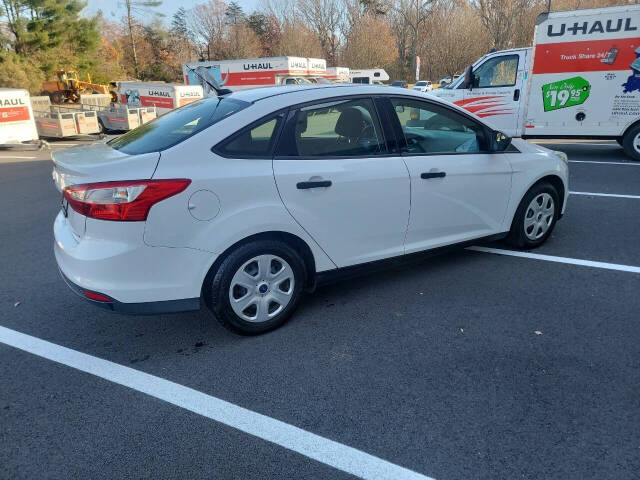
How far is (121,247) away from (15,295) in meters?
2.00

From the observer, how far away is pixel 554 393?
104 inches

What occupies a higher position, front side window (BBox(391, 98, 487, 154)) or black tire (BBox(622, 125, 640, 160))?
front side window (BBox(391, 98, 487, 154))

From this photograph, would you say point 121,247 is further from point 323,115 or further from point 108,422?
point 323,115

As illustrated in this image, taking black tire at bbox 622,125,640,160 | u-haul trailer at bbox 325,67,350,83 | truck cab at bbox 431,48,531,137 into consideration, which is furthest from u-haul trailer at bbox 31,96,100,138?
u-haul trailer at bbox 325,67,350,83

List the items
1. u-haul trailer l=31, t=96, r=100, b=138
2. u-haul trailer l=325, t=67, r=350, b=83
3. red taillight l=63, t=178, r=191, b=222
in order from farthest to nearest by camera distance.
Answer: u-haul trailer l=325, t=67, r=350, b=83
u-haul trailer l=31, t=96, r=100, b=138
red taillight l=63, t=178, r=191, b=222

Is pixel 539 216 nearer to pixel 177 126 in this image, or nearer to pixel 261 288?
pixel 261 288

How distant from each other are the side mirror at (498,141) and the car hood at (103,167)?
285 cm

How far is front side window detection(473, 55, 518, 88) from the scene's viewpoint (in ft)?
34.1

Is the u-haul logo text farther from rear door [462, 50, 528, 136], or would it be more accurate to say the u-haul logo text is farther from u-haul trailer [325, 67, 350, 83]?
u-haul trailer [325, 67, 350, 83]

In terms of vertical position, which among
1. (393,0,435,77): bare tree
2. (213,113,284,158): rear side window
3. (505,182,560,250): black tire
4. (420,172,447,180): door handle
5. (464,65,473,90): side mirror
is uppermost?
(393,0,435,77): bare tree

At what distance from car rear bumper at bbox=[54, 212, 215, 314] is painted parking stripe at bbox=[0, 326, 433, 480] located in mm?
431

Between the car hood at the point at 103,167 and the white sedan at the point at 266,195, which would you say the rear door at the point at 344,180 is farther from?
the car hood at the point at 103,167

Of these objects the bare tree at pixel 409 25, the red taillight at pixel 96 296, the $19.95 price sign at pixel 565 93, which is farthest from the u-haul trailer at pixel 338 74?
the red taillight at pixel 96 296

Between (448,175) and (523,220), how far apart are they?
124 centimetres
